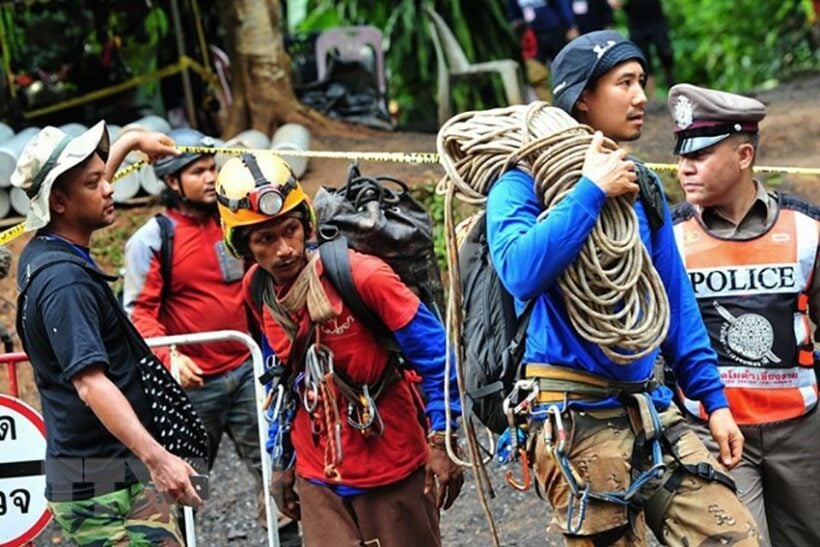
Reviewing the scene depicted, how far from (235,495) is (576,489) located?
463 cm

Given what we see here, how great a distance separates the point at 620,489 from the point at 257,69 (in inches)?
345

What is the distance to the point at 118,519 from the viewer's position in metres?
4.90

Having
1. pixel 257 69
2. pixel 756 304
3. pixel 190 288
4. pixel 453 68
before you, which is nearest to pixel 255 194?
pixel 756 304

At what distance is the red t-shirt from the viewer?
4.94m

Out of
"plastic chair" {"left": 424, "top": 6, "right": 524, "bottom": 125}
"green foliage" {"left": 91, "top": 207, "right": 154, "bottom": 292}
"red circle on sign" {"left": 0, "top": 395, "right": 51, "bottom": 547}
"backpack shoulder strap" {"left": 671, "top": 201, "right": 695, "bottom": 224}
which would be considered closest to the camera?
"backpack shoulder strap" {"left": 671, "top": 201, "right": 695, "bottom": 224}

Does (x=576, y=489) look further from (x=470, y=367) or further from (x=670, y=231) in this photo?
(x=670, y=231)

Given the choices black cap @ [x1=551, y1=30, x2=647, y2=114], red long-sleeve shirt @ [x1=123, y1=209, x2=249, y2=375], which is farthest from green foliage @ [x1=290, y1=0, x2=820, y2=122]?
black cap @ [x1=551, y1=30, x2=647, y2=114]

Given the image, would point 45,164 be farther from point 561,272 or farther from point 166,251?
point 166,251

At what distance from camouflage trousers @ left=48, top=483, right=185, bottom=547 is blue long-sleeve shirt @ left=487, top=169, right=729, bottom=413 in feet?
4.87

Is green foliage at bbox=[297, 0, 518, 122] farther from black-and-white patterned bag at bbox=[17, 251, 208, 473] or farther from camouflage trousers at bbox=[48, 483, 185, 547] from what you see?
camouflage trousers at bbox=[48, 483, 185, 547]

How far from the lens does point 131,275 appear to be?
6898 millimetres

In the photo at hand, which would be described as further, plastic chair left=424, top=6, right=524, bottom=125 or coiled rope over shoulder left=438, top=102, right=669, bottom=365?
plastic chair left=424, top=6, right=524, bottom=125

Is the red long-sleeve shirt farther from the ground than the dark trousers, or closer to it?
closer to it

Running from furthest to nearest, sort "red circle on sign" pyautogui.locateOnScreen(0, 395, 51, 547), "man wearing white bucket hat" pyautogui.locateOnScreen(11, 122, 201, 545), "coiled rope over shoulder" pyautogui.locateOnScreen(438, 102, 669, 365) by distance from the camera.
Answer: "red circle on sign" pyautogui.locateOnScreen(0, 395, 51, 547) → "man wearing white bucket hat" pyautogui.locateOnScreen(11, 122, 201, 545) → "coiled rope over shoulder" pyautogui.locateOnScreen(438, 102, 669, 365)
